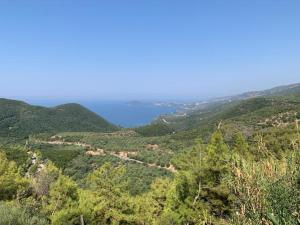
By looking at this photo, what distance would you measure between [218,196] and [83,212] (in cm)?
804

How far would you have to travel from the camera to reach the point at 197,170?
21.5 m

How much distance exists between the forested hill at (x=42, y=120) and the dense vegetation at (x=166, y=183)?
4432 cm

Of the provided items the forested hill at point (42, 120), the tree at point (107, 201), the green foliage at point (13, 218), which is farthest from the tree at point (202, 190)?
the forested hill at point (42, 120)

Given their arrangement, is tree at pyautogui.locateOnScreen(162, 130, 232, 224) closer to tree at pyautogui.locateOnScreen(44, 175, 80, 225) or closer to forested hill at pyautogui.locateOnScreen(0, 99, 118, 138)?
tree at pyautogui.locateOnScreen(44, 175, 80, 225)

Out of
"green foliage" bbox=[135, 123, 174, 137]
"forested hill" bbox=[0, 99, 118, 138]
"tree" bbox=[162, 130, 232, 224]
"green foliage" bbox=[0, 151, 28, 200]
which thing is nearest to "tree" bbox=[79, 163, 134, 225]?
"tree" bbox=[162, 130, 232, 224]

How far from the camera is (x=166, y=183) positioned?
95.8ft

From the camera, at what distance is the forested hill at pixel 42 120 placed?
110312 millimetres

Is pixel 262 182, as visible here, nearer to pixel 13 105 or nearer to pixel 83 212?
pixel 83 212

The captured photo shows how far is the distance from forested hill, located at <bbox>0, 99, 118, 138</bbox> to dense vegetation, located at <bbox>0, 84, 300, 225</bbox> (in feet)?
145

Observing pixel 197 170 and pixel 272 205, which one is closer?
→ pixel 272 205

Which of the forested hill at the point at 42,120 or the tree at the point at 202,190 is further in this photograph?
the forested hill at the point at 42,120

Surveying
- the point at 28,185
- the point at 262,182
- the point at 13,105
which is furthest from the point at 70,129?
the point at 262,182

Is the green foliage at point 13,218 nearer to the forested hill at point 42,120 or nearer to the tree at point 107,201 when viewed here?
the tree at point 107,201

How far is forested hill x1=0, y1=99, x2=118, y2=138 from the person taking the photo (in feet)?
362
